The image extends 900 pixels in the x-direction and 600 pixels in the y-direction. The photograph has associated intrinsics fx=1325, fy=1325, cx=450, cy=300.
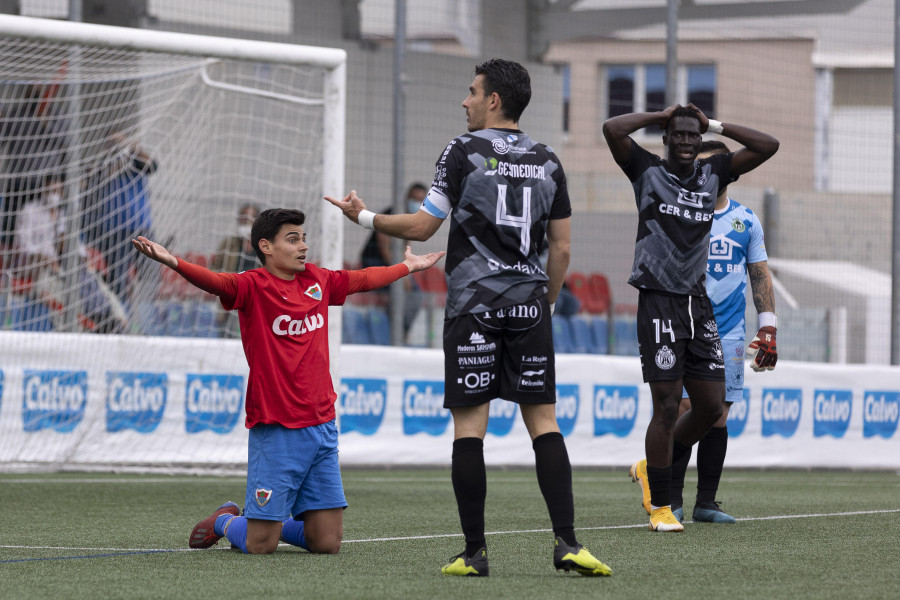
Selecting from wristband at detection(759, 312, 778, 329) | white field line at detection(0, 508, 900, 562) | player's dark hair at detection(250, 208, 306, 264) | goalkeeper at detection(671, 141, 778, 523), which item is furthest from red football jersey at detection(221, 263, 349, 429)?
wristband at detection(759, 312, 778, 329)

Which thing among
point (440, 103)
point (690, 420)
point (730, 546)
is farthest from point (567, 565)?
point (440, 103)

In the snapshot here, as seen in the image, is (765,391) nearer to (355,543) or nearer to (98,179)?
(98,179)

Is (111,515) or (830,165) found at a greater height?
(830,165)

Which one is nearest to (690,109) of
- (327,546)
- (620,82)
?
(327,546)

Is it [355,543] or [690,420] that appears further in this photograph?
[690,420]

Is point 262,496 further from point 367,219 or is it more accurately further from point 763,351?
point 763,351

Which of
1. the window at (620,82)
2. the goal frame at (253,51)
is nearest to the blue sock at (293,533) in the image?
the goal frame at (253,51)

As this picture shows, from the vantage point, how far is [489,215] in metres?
4.59

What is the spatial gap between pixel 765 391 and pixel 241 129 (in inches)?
206

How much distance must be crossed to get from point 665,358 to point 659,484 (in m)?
0.57

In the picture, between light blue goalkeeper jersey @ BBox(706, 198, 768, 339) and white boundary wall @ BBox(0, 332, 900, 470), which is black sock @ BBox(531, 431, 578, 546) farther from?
white boundary wall @ BBox(0, 332, 900, 470)

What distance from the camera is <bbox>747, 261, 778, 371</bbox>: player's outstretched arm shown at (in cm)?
650

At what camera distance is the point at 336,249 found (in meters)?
8.65

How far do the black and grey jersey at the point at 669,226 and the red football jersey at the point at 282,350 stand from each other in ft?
5.15
